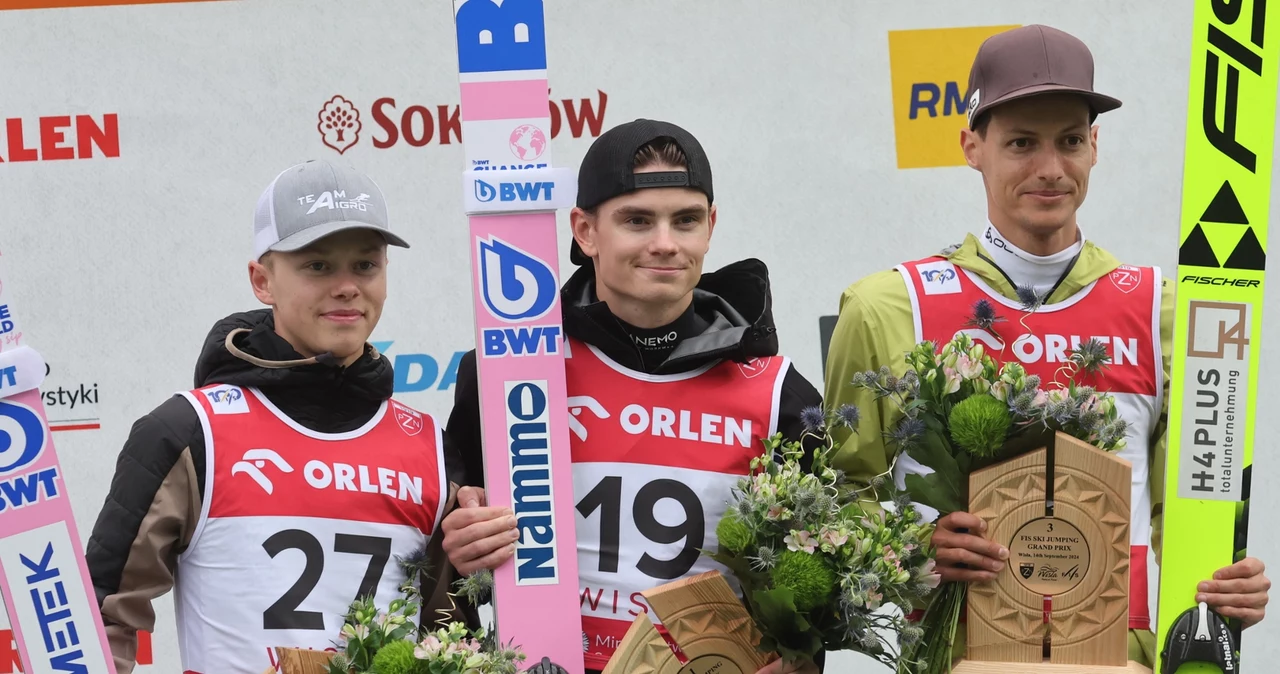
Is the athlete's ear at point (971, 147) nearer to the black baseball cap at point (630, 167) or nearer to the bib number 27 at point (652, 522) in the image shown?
the black baseball cap at point (630, 167)

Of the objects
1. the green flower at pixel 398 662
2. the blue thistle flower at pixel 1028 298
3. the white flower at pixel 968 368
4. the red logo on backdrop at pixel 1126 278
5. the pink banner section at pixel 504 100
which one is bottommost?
the green flower at pixel 398 662

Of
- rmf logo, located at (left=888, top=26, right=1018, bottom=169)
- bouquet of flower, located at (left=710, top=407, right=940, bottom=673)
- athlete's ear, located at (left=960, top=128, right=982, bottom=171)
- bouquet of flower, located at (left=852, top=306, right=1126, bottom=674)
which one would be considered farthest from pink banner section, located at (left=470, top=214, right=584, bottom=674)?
rmf logo, located at (left=888, top=26, right=1018, bottom=169)

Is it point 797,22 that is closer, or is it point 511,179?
point 511,179

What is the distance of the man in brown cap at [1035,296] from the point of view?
2816 mm

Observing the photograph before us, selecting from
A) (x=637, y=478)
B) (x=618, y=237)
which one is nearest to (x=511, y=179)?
(x=618, y=237)

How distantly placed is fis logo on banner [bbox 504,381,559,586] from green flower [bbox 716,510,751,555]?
0.32 m

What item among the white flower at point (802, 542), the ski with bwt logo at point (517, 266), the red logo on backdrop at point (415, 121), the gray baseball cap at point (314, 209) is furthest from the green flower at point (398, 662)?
the red logo on backdrop at point (415, 121)

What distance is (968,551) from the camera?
2.46m

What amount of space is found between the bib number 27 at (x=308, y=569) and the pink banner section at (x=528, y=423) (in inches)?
8.8

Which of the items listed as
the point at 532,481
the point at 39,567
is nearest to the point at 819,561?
the point at 532,481

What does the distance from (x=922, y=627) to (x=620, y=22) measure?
2.18 m

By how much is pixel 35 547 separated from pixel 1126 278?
2.09m

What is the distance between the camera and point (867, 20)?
4.18m

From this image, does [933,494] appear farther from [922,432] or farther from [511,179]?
[511,179]
